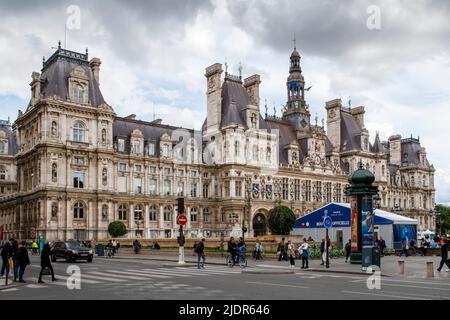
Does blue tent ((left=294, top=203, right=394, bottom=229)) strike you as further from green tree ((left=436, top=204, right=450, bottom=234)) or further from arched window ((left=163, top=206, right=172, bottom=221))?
green tree ((left=436, top=204, right=450, bottom=234))

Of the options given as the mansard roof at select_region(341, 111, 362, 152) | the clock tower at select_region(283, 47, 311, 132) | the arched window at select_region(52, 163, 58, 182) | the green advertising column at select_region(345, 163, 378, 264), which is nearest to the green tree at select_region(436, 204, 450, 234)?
the mansard roof at select_region(341, 111, 362, 152)

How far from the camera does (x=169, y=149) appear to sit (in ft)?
250

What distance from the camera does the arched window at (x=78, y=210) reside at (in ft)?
213

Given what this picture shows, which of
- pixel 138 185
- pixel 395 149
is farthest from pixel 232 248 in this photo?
pixel 395 149

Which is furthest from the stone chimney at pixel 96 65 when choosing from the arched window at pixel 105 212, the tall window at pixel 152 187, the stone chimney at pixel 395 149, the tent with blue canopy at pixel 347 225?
the stone chimney at pixel 395 149

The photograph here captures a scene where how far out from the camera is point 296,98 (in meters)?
96.2

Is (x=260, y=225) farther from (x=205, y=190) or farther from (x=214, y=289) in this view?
(x=214, y=289)

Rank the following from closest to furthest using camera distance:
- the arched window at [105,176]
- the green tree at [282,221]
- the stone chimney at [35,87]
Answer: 1. the green tree at [282,221]
2. the arched window at [105,176]
3. the stone chimney at [35,87]

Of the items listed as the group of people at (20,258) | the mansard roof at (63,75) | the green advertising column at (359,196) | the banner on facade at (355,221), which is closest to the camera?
the group of people at (20,258)

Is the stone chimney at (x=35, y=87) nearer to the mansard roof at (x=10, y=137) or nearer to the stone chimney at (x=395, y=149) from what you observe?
the mansard roof at (x=10, y=137)

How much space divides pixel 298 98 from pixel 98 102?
130ft

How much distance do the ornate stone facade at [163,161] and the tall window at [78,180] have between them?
0.40 ft

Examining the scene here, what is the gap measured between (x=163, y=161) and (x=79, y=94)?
14608mm

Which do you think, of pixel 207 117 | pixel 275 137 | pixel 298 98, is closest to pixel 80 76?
pixel 207 117
